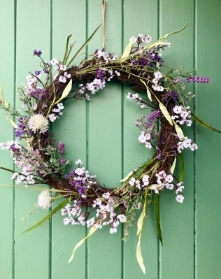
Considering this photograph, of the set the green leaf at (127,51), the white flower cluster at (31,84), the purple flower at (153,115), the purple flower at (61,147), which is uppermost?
the green leaf at (127,51)

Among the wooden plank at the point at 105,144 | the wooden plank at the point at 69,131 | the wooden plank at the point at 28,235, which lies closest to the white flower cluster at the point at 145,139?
the wooden plank at the point at 105,144

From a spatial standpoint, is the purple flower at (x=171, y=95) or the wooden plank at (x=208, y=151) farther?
the wooden plank at (x=208, y=151)

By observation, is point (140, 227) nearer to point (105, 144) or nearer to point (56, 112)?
point (105, 144)

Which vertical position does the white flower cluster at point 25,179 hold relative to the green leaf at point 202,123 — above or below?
below

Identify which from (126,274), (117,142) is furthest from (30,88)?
(126,274)

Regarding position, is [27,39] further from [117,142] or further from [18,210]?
[18,210]

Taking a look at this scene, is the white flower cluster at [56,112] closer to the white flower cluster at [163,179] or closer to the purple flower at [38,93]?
the purple flower at [38,93]
